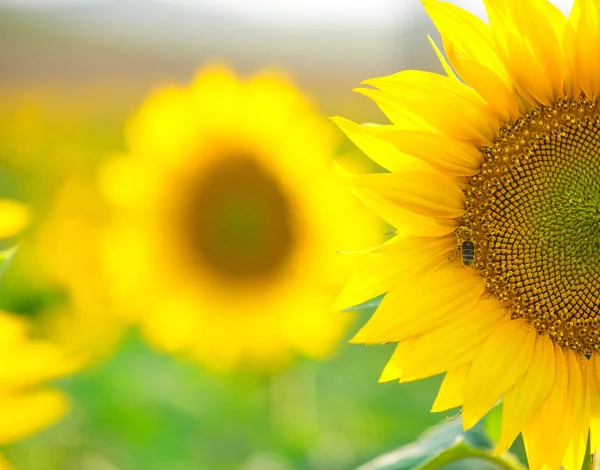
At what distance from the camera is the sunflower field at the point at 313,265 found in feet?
3.45

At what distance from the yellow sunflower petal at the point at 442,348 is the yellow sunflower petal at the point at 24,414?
38 centimetres

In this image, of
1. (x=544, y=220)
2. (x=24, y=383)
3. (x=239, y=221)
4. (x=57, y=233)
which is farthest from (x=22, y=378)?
(x=57, y=233)

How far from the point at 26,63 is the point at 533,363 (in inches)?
202

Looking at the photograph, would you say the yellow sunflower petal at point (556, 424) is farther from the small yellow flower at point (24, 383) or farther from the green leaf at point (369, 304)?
the small yellow flower at point (24, 383)

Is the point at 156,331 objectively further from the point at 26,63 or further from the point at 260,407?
the point at 26,63

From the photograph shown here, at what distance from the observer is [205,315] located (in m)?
2.42

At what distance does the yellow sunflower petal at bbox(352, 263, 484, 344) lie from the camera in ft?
3.43

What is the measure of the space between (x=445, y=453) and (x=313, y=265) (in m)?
1.34

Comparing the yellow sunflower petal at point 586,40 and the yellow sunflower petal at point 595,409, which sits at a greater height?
the yellow sunflower petal at point 586,40

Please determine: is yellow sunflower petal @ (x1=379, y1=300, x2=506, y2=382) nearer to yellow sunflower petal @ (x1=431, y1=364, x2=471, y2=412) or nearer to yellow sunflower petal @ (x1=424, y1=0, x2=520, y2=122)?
yellow sunflower petal @ (x1=431, y1=364, x2=471, y2=412)

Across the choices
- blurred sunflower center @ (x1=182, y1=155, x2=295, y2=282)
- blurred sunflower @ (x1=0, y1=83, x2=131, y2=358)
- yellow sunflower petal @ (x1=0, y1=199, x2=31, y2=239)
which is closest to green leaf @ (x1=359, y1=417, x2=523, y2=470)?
yellow sunflower petal @ (x1=0, y1=199, x2=31, y2=239)

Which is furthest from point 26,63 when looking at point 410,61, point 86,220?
point 86,220

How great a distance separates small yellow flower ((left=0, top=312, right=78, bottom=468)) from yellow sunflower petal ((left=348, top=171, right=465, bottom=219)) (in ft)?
1.30

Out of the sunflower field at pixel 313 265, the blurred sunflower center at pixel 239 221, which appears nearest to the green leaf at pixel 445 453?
the sunflower field at pixel 313 265
